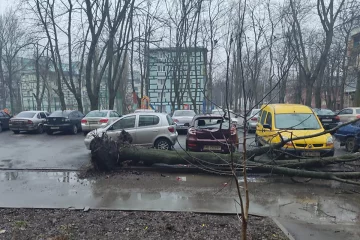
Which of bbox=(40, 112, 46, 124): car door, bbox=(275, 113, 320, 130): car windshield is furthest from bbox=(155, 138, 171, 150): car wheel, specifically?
bbox=(40, 112, 46, 124): car door

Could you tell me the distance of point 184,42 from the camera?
2745cm

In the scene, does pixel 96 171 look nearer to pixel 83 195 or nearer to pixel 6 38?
pixel 83 195

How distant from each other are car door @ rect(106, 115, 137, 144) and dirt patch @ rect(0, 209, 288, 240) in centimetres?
485

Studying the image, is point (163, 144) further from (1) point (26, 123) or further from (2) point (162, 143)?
(1) point (26, 123)

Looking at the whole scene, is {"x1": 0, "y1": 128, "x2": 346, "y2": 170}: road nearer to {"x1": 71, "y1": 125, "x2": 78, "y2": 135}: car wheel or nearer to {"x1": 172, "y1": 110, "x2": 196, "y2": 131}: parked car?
{"x1": 71, "y1": 125, "x2": 78, "y2": 135}: car wheel

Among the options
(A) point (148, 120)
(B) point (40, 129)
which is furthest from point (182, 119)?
(B) point (40, 129)

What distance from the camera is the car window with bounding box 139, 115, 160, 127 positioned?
9289 millimetres

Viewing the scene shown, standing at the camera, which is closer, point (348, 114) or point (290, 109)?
point (290, 109)

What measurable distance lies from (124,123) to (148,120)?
2.97 feet

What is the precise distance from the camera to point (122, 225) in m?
3.69

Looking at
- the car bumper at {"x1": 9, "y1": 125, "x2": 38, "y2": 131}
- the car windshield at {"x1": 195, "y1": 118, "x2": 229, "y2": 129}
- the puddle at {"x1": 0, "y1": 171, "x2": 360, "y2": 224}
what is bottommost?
the puddle at {"x1": 0, "y1": 171, "x2": 360, "y2": 224}

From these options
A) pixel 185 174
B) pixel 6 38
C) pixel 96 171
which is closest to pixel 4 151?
pixel 96 171

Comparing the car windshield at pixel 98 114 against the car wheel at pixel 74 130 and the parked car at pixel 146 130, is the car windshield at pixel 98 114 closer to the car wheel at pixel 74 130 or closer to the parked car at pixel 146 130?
the car wheel at pixel 74 130

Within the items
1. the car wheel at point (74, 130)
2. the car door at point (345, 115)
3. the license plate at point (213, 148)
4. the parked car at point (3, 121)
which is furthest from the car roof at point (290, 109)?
the parked car at point (3, 121)
